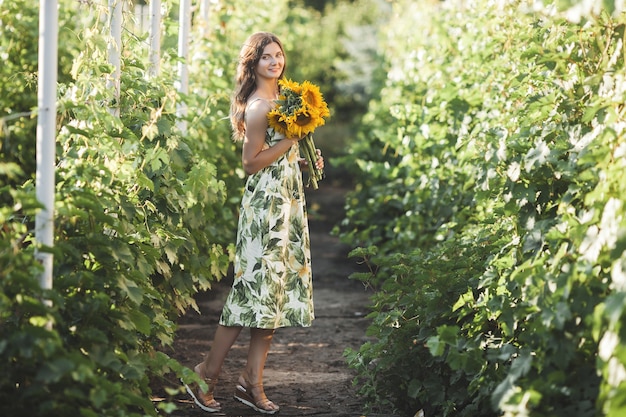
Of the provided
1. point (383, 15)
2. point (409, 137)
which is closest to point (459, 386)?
point (409, 137)

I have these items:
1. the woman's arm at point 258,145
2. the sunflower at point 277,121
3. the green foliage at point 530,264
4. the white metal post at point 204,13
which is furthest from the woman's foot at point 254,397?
the white metal post at point 204,13

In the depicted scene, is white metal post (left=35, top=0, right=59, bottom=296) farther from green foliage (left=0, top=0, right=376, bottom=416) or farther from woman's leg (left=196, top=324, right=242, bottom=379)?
woman's leg (left=196, top=324, right=242, bottom=379)

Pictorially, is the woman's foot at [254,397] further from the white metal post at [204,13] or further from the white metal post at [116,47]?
the white metal post at [204,13]

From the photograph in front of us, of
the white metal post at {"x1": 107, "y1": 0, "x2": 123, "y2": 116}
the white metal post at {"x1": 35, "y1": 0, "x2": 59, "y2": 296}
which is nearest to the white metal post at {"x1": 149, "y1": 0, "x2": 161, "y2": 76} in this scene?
the white metal post at {"x1": 107, "y1": 0, "x2": 123, "y2": 116}

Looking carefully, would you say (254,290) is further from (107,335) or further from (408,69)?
(408,69)

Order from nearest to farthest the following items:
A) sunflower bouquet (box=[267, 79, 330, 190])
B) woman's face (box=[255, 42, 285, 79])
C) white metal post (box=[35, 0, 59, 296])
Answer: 1. white metal post (box=[35, 0, 59, 296])
2. sunflower bouquet (box=[267, 79, 330, 190])
3. woman's face (box=[255, 42, 285, 79])

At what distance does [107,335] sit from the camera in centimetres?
357

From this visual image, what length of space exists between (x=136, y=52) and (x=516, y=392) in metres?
3.16

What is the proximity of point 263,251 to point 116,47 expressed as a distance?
1239 mm

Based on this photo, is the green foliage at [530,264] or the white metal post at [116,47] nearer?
the green foliage at [530,264]

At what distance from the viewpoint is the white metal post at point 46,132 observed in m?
3.27

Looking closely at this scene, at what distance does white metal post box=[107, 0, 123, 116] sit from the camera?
Result: 14.9ft

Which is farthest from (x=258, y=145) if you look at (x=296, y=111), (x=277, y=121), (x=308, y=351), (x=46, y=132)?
(x=308, y=351)

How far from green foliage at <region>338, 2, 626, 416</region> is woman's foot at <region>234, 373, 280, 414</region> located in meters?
0.47
